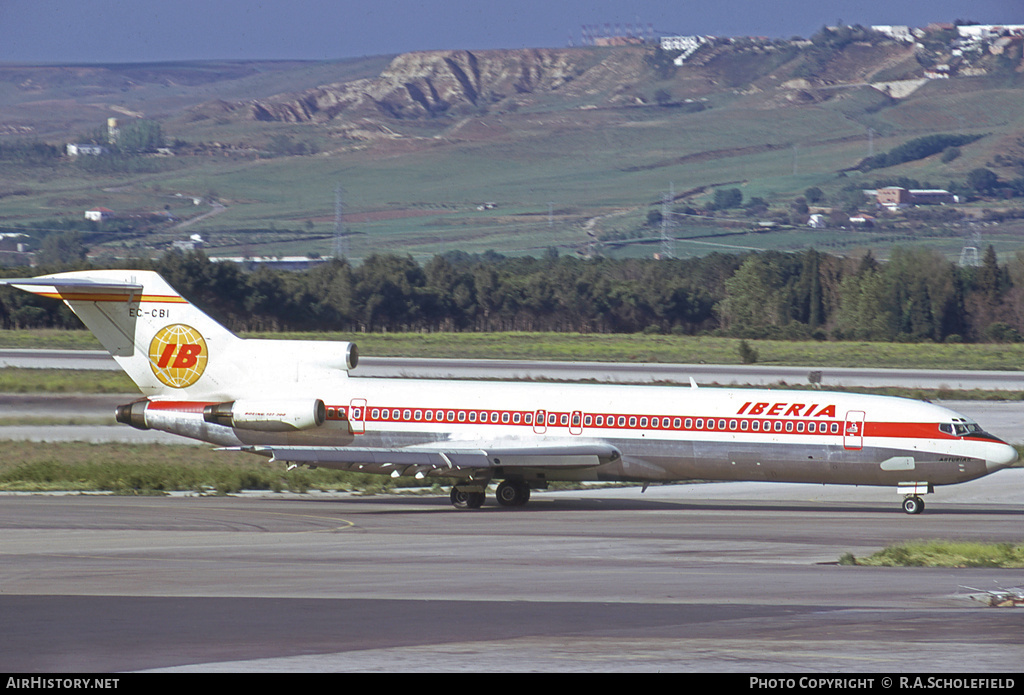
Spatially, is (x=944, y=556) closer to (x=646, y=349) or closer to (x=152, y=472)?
(x=152, y=472)

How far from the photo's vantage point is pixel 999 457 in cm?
2914

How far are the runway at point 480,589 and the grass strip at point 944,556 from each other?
70cm

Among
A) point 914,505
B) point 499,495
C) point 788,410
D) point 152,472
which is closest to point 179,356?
point 152,472

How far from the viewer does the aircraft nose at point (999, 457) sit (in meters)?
29.1

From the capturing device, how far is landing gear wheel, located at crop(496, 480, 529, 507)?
101 feet

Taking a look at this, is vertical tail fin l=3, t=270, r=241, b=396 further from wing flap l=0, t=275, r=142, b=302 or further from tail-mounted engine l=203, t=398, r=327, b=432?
tail-mounted engine l=203, t=398, r=327, b=432

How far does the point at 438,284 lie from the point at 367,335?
2745cm

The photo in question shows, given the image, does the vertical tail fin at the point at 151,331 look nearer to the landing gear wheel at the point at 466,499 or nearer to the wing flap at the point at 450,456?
the wing flap at the point at 450,456

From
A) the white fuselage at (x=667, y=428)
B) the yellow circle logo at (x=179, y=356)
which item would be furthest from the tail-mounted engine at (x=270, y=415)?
the yellow circle logo at (x=179, y=356)

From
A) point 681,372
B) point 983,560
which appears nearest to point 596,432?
point 983,560

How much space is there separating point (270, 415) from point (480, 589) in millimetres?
14561

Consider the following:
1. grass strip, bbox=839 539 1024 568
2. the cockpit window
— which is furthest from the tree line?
grass strip, bbox=839 539 1024 568

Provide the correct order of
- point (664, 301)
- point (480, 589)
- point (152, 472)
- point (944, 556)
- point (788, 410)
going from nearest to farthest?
point (480, 589) → point (944, 556) → point (788, 410) → point (152, 472) → point (664, 301)

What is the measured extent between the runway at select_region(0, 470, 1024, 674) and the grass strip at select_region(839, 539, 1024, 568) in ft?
2.29
